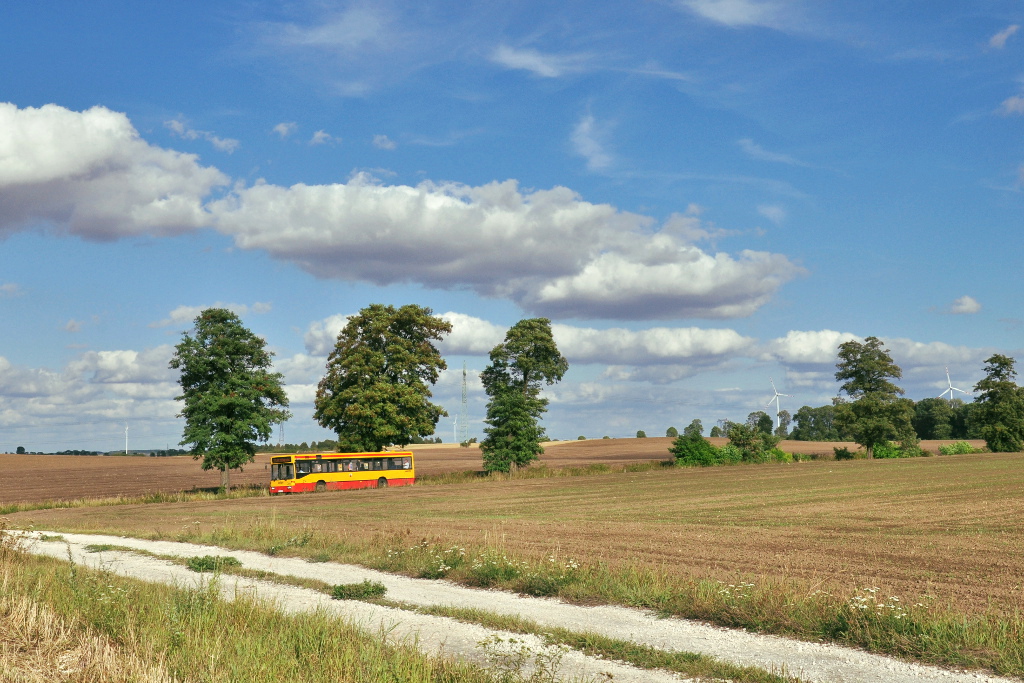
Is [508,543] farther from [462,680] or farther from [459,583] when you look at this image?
[462,680]

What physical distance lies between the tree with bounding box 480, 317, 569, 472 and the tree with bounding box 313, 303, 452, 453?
18.6ft

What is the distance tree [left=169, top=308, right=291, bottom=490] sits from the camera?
59.2 m

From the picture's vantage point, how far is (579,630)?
1144 centimetres

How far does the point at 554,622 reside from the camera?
40.0 ft

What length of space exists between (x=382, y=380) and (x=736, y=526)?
44.8 meters

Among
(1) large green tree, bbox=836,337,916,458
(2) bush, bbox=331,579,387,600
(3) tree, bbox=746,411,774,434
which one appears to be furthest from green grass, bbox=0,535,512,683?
(3) tree, bbox=746,411,774,434

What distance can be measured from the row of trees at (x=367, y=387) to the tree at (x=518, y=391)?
0.09 m

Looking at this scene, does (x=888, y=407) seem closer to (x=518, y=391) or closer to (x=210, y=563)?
(x=518, y=391)

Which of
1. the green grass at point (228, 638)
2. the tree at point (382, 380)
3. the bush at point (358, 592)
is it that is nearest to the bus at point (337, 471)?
the tree at point (382, 380)

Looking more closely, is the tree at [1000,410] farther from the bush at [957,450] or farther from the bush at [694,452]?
the bush at [694,452]

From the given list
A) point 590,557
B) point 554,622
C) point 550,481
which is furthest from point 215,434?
point 554,622

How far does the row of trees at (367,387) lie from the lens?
59.9 metres

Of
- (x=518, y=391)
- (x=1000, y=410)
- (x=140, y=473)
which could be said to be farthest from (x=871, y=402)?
(x=140, y=473)

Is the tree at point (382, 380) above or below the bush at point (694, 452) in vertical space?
above
